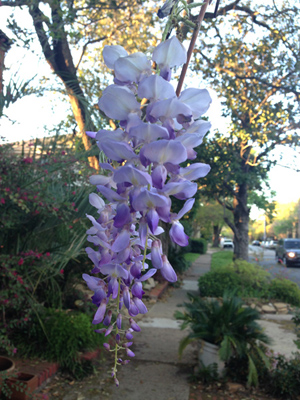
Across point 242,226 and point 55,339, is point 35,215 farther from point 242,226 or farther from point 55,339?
point 242,226

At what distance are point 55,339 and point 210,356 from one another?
7.93 ft

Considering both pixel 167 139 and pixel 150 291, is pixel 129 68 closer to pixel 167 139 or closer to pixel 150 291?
pixel 167 139

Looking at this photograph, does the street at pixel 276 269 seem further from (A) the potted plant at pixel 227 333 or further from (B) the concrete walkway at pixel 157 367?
(A) the potted plant at pixel 227 333

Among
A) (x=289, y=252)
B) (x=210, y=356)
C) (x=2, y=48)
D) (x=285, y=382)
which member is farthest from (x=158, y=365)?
(x=289, y=252)

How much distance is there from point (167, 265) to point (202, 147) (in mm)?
12635

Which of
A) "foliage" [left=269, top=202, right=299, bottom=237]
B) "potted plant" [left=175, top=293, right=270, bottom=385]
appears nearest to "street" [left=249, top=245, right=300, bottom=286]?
Result: "potted plant" [left=175, top=293, right=270, bottom=385]

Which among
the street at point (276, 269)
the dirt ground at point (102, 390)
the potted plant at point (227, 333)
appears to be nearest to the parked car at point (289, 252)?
the street at point (276, 269)

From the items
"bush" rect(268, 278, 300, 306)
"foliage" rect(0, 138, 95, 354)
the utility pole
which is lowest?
"bush" rect(268, 278, 300, 306)

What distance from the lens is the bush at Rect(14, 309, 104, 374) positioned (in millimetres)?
5484

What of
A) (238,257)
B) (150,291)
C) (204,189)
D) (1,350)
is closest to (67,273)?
(1,350)

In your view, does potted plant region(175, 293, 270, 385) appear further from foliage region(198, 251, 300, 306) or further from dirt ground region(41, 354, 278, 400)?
foliage region(198, 251, 300, 306)

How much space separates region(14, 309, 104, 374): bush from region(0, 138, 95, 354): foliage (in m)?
0.64

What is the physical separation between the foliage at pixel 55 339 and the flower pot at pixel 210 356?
1.82 metres

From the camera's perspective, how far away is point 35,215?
456 centimetres
